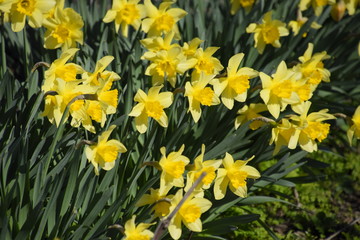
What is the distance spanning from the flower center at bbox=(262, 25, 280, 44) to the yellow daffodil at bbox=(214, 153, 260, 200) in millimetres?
1113

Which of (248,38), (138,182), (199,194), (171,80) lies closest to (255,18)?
(248,38)

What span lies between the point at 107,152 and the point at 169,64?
2.11 ft

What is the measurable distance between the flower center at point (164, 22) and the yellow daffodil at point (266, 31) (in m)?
0.47

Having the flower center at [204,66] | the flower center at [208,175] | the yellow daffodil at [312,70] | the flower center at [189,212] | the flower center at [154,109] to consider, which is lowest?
the flower center at [189,212]

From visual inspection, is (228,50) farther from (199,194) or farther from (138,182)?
(199,194)

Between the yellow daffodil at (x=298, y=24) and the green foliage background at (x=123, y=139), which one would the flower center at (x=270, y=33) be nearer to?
the green foliage background at (x=123, y=139)

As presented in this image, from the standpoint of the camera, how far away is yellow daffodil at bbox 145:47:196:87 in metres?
2.51

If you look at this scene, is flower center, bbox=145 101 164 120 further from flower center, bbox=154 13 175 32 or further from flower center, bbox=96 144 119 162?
flower center, bbox=154 13 175 32

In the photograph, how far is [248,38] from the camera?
10.9ft

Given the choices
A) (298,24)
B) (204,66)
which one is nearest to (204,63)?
(204,66)

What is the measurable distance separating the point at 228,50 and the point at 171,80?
31.1 inches

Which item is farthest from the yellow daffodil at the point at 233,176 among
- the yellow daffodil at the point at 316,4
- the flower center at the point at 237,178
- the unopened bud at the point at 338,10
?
the unopened bud at the point at 338,10

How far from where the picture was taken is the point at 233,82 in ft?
8.08

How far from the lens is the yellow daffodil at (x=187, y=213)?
2.02m
